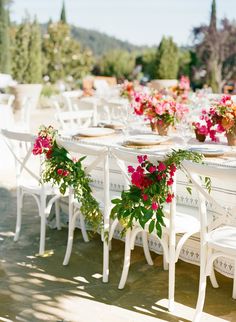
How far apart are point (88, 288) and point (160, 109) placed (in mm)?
1425

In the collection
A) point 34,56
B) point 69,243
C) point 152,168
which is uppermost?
point 34,56

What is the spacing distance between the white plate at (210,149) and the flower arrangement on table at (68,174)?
0.75 metres

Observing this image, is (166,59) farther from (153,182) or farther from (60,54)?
(153,182)

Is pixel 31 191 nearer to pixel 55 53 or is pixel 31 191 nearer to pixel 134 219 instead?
pixel 134 219

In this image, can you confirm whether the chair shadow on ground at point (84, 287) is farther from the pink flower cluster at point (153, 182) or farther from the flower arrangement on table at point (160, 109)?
the flower arrangement on table at point (160, 109)

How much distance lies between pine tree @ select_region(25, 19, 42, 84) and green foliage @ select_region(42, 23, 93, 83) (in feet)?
7.69

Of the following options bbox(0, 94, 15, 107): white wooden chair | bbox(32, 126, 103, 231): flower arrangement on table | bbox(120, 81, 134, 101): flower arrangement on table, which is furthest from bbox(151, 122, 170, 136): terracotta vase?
bbox(0, 94, 15, 107): white wooden chair

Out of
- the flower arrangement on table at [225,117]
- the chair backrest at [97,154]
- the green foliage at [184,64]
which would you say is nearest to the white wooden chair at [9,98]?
the chair backrest at [97,154]

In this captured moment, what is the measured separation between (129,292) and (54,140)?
1.11 m

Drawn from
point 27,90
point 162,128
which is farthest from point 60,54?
point 162,128

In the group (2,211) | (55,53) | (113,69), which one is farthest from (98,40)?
(2,211)

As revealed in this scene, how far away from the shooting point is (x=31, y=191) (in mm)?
3877

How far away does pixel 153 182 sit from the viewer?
9.21ft

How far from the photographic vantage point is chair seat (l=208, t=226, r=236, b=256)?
2527mm
